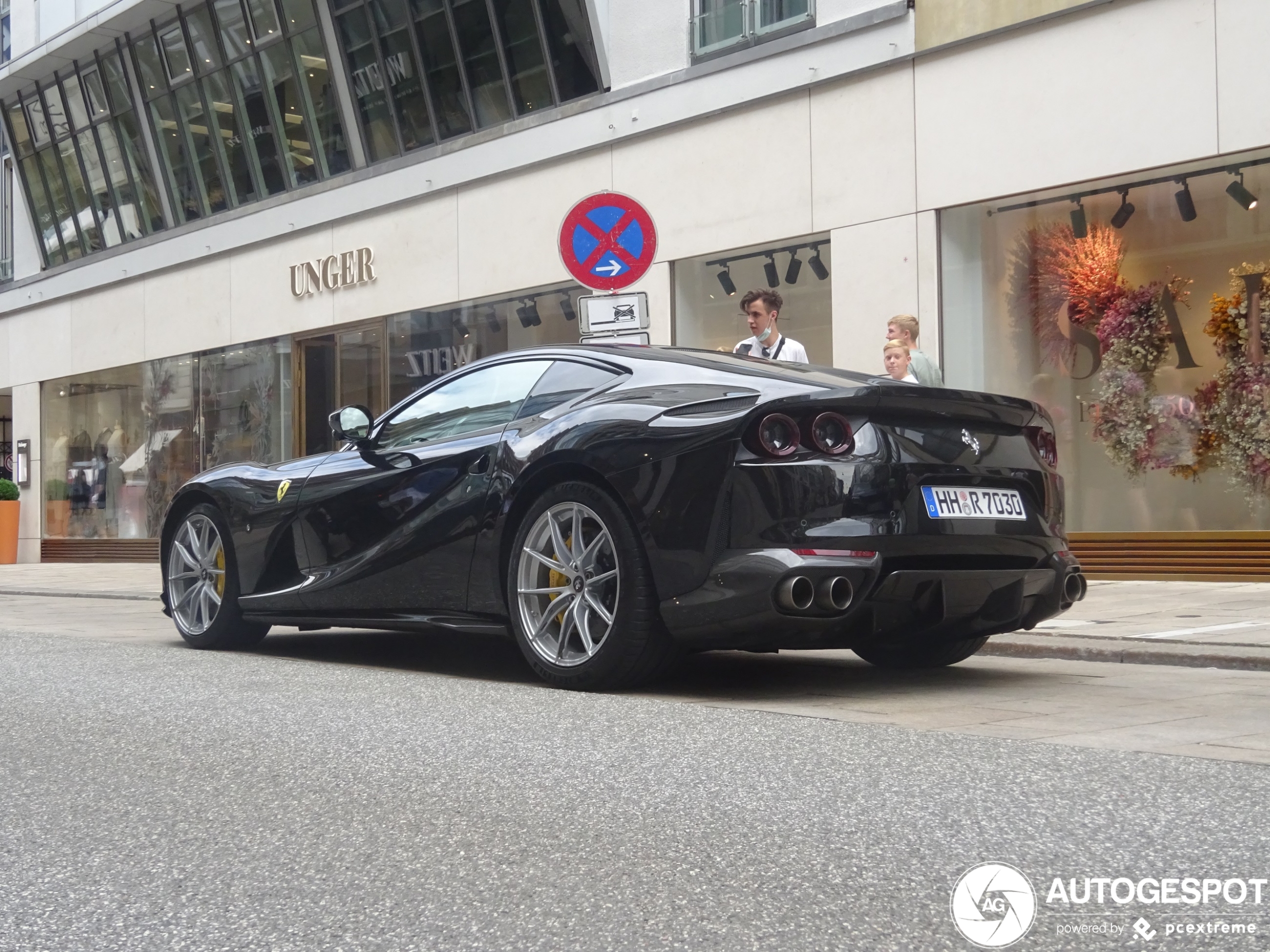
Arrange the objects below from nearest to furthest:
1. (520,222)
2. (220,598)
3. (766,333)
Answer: (220,598)
(766,333)
(520,222)

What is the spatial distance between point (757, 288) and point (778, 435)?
9498 millimetres

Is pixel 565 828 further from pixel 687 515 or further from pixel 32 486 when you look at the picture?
pixel 32 486

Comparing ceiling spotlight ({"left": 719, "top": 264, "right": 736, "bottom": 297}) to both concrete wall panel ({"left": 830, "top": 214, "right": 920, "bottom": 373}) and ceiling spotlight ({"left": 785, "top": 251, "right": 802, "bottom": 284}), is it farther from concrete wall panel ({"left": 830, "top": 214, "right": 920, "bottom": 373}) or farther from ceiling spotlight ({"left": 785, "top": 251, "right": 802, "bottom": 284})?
concrete wall panel ({"left": 830, "top": 214, "right": 920, "bottom": 373})

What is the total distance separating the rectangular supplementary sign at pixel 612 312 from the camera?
32.1 ft

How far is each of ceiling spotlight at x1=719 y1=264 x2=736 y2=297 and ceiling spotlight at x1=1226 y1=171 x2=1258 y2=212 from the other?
4903mm

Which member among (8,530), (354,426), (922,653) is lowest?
(8,530)

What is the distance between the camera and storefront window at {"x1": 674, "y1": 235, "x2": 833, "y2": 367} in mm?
13930

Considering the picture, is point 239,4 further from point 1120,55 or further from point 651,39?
point 1120,55

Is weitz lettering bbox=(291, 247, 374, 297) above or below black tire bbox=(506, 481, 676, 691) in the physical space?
above

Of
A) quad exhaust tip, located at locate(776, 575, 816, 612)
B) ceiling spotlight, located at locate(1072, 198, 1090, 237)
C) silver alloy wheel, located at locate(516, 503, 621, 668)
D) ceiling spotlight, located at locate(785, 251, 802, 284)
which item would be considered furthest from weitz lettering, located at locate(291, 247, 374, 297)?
quad exhaust tip, located at locate(776, 575, 816, 612)

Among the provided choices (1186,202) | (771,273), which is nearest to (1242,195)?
(1186,202)

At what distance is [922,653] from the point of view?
6.66 m

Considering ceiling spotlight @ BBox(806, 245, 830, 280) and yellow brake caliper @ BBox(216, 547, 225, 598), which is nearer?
yellow brake caliper @ BBox(216, 547, 225, 598)

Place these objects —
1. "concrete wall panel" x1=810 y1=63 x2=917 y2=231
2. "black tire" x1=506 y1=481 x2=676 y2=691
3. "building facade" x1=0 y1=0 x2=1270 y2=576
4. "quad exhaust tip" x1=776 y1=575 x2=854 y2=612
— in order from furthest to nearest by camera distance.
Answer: "concrete wall panel" x1=810 y1=63 x2=917 y2=231 → "building facade" x1=0 y1=0 x2=1270 y2=576 → "black tire" x1=506 y1=481 x2=676 y2=691 → "quad exhaust tip" x1=776 y1=575 x2=854 y2=612
